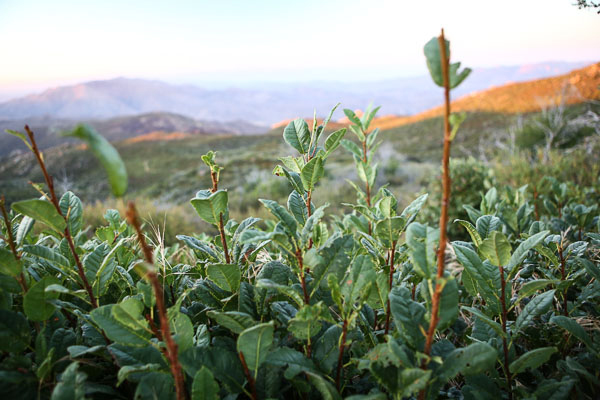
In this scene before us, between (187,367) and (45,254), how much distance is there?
1.45 feet

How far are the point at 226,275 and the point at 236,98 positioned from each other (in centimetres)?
16709

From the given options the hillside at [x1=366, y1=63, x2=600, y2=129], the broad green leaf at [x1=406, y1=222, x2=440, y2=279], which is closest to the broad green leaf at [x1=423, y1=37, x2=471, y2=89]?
the broad green leaf at [x1=406, y1=222, x2=440, y2=279]

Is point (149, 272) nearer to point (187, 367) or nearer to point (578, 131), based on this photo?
point (187, 367)

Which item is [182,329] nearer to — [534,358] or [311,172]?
[311,172]

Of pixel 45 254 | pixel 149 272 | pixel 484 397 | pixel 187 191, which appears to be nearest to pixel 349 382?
pixel 484 397

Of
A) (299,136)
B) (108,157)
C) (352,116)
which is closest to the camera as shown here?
(108,157)

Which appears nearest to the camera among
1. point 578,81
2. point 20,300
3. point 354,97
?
point 20,300

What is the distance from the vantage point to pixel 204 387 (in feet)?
1.80

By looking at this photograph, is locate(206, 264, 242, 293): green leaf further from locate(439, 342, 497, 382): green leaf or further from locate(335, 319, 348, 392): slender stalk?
locate(439, 342, 497, 382): green leaf

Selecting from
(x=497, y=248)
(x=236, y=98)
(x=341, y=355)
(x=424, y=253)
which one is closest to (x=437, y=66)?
(x=424, y=253)

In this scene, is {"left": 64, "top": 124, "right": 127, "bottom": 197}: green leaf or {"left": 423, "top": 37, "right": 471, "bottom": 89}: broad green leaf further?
{"left": 423, "top": 37, "right": 471, "bottom": 89}: broad green leaf

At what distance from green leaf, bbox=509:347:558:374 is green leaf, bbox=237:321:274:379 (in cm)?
48

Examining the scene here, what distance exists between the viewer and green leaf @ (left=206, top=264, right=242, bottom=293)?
0.70 meters

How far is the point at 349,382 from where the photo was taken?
74 centimetres
